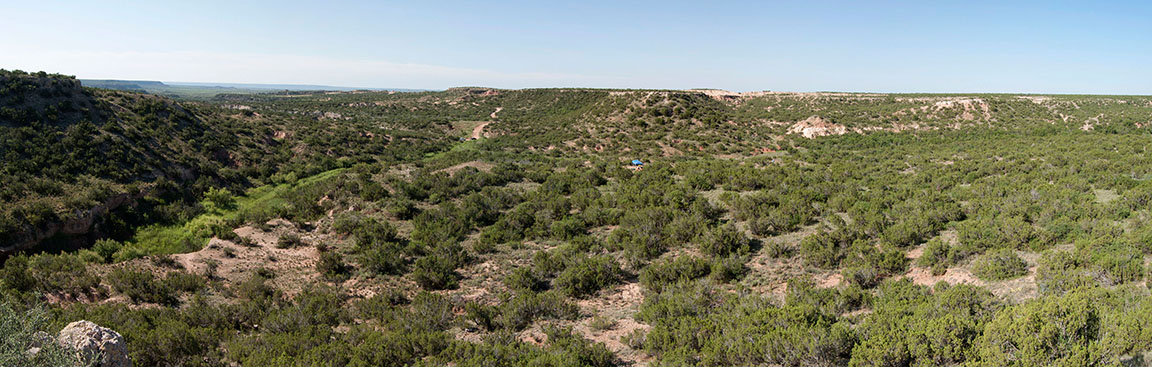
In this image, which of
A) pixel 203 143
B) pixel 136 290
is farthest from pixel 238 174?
pixel 136 290

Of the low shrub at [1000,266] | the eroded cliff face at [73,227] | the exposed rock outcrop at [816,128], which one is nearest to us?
the low shrub at [1000,266]

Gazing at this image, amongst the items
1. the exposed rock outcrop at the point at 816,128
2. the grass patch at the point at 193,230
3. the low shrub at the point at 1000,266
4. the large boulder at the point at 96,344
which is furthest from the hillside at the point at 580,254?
the exposed rock outcrop at the point at 816,128

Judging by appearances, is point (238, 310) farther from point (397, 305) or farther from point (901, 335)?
point (901, 335)

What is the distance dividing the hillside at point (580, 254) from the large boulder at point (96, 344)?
3.36 feet

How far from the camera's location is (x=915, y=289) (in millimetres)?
9750

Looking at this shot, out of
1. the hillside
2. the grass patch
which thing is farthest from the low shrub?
the grass patch

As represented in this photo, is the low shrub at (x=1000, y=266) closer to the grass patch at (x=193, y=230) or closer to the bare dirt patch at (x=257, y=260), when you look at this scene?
the bare dirt patch at (x=257, y=260)

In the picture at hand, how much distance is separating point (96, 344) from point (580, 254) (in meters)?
11.4

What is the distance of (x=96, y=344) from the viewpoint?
23.2 ft

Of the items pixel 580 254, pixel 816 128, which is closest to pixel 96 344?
pixel 580 254

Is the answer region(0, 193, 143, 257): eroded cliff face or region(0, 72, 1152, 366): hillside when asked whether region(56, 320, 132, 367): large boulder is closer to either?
region(0, 72, 1152, 366): hillside

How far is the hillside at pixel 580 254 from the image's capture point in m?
8.23

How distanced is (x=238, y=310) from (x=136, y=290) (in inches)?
150

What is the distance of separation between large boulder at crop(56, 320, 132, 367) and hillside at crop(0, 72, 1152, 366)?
103 centimetres
